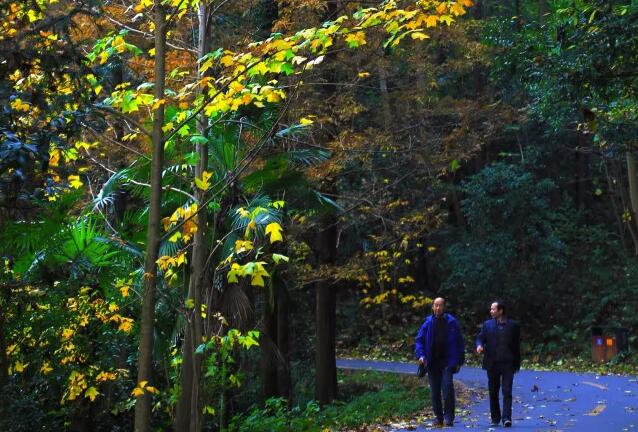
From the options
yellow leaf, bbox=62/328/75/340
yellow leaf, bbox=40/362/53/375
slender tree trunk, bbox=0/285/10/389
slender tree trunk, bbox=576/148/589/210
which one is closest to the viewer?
slender tree trunk, bbox=0/285/10/389

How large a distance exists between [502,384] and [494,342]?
598 mm

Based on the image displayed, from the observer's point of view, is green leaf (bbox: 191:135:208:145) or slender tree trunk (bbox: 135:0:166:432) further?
green leaf (bbox: 191:135:208:145)

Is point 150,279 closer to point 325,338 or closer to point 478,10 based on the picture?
point 325,338

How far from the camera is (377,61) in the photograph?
16.1m

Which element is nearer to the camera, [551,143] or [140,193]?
[140,193]

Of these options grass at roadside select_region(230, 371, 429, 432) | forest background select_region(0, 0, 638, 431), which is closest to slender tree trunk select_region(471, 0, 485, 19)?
forest background select_region(0, 0, 638, 431)

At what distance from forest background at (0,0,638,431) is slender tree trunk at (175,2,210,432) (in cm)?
3

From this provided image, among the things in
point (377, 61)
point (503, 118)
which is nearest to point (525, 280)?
point (503, 118)

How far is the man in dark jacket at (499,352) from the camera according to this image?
40.2 ft

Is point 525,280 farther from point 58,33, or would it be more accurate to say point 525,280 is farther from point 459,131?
point 58,33

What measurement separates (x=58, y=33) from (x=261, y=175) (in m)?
4.38

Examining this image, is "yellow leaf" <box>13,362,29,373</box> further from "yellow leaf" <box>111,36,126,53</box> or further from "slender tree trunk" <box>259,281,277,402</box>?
"slender tree trunk" <box>259,281,277,402</box>

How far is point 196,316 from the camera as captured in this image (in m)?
7.73

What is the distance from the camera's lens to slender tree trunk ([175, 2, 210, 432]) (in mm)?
7816
